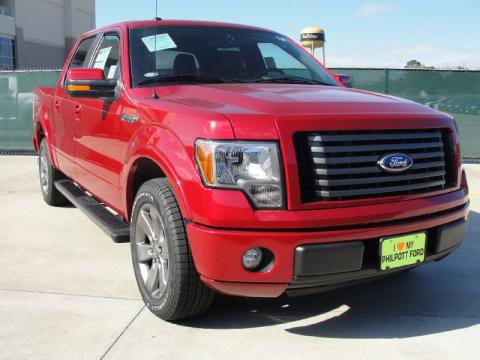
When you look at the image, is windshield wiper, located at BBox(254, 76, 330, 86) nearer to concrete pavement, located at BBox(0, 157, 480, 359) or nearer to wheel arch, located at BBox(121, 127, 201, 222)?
wheel arch, located at BBox(121, 127, 201, 222)

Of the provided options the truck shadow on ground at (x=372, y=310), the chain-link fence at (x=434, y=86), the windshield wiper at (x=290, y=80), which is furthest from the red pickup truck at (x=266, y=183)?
the chain-link fence at (x=434, y=86)

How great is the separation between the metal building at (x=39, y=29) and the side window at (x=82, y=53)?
139 ft

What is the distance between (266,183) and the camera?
8.89 feet

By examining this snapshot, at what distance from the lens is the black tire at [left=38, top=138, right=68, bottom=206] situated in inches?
243

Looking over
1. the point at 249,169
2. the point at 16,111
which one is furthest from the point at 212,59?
the point at 16,111

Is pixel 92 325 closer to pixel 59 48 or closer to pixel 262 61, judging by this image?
pixel 262 61

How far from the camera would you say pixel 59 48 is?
2165 inches

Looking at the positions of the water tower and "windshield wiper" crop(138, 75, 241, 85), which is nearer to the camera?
"windshield wiper" crop(138, 75, 241, 85)

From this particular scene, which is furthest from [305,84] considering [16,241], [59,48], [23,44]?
[59,48]

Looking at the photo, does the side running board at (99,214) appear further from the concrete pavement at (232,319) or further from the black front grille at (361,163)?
the black front grille at (361,163)

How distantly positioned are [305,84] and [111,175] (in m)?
1.59

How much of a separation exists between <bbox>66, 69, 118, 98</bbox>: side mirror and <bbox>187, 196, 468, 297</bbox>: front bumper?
4.84 ft

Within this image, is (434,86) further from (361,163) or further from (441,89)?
(361,163)

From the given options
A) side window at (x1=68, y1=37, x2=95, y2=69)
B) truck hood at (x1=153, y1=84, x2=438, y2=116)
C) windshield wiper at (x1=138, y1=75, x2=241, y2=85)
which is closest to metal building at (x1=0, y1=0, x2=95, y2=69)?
side window at (x1=68, y1=37, x2=95, y2=69)
